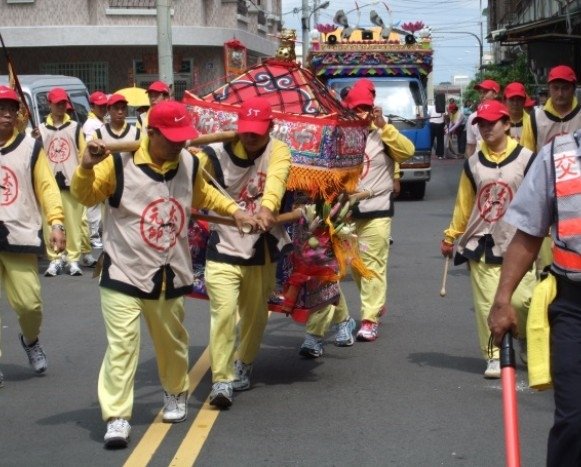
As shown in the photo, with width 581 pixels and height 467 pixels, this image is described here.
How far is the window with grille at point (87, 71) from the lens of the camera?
37.2 m

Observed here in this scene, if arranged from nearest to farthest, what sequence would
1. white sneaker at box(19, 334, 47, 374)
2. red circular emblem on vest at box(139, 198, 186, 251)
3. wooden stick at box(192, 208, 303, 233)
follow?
red circular emblem on vest at box(139, 198, 186, 251) < wooden stick at box(192, 208, 303, 233) < white sneaker at box(19, 334, 47, 374)

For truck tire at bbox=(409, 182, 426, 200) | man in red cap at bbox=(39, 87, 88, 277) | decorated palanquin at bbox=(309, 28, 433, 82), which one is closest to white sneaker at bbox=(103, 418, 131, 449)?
man in red cap at bbox=(39, 87, 88, 277)

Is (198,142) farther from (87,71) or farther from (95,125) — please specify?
(87,71)

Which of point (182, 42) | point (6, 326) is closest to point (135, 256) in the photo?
point (6, 326)

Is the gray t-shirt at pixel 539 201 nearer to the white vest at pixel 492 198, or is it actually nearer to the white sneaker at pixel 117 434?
the white sneaker at pixel 117 434

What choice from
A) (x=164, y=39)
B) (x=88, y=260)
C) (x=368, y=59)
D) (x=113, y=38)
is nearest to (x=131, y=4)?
(x=113, y=38)

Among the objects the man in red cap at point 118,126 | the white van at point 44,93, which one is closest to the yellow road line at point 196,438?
the man in red cap at point 118,126

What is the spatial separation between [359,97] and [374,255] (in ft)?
4.43

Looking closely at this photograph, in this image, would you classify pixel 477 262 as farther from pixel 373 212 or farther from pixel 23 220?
pixel 23 220

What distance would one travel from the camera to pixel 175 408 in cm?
745

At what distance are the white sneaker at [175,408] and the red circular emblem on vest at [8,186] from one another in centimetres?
205

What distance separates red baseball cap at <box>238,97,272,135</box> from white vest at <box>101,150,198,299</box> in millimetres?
713

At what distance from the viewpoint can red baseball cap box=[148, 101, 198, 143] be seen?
6.79 metres

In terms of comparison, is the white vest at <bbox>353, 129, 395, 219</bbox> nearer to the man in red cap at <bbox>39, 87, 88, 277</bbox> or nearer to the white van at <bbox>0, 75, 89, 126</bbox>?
the man in red cap at <bbox>39, 87, 88, 277</bbox>
